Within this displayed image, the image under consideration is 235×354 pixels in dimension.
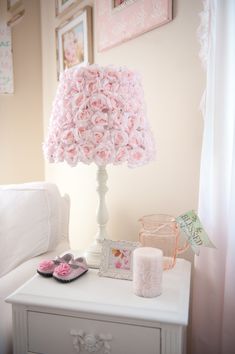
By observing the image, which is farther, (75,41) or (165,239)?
(75,41)

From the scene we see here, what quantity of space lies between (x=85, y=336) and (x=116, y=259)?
0.24 metres

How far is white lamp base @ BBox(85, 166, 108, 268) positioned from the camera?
3.19 feet

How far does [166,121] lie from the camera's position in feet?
3.66

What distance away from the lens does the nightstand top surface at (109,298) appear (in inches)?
28.1

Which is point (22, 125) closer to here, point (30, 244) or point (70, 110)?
point (30, 244)

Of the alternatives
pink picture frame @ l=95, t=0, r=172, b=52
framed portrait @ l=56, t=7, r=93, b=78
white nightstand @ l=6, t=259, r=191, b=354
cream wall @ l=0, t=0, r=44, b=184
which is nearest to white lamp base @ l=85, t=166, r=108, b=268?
white nightstand @ l=6, t=259, r=191, b=354

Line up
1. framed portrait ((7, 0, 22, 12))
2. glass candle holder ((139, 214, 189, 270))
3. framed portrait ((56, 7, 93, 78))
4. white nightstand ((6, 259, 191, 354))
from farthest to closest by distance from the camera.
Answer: framed portrait ((7, 0, 22, 12))
framed portrait ((56, 7, 93, 78))
glass candle holder ((139, 214, 189, 270))
white nightstand ((6, 259, 191, 354))

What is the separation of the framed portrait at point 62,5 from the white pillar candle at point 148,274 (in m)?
1.34

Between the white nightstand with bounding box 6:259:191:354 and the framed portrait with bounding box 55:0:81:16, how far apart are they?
139 cm

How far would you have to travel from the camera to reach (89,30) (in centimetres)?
139

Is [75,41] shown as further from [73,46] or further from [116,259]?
[116,259]

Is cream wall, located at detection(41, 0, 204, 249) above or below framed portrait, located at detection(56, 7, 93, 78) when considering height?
below

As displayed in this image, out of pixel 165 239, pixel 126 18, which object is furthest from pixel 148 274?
pixel 126 18

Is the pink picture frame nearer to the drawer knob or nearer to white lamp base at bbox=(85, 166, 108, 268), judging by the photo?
white lamp base at bbox=(85, 166, 108, 268)
